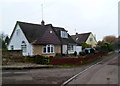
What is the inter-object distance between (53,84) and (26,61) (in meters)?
14.0

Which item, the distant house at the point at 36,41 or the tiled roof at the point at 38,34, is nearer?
the distant house at the point at 36,41

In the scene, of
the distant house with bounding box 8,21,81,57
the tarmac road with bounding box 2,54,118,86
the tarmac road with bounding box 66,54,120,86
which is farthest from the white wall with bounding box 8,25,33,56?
the tarmac road with bounding box 66,54,120,86

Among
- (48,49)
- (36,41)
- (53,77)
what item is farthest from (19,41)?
(53,77)

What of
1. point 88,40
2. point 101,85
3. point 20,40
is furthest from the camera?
point 88,40

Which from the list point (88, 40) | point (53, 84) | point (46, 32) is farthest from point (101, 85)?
point (88, 40)

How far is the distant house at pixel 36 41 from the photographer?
2880cm

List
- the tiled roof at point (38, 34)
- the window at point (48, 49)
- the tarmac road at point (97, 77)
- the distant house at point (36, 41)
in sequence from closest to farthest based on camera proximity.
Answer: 1. the tarmac road at point (97, 77)
2. the distant house at point (36, 41)
3. the tiled roof at point (38, 34)
4. the window at point (48, 49)

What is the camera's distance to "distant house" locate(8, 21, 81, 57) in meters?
28.8

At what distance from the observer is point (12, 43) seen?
33.1 metres

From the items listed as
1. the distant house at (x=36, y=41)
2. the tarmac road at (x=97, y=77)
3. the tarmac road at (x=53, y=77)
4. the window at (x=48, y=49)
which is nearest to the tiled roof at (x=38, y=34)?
the distant house at (x=36, y=41)

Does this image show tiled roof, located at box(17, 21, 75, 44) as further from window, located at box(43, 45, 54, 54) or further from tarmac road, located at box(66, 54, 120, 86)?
tarmac road, located at box(66, 54, 120, 86)

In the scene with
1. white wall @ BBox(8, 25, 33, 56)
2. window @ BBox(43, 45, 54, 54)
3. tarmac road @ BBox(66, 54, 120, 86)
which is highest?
white wall @ BBox(8, 25, 33, 56)

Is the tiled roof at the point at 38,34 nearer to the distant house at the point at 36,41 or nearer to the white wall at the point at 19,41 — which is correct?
the distant house at the point at 36,41

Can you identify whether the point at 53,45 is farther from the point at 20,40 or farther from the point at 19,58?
the point at 19,58
